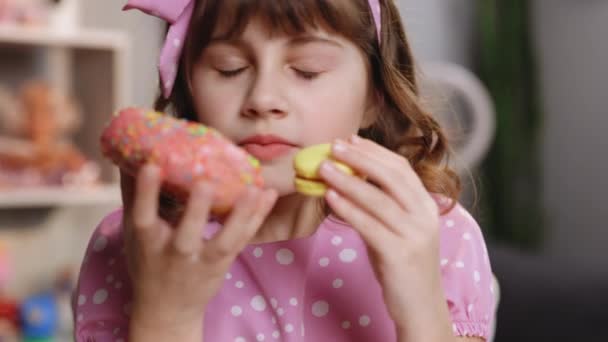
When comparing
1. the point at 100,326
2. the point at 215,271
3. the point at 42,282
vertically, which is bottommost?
the point at 42,282

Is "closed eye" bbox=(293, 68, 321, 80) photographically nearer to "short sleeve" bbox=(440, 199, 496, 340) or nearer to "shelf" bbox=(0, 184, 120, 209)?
"short sleeve" bbox=(440, 199, 496, 340)

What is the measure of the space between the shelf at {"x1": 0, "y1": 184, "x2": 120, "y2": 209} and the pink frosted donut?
4.98ft

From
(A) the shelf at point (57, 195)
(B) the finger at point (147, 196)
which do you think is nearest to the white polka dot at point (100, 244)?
(B) the finger at point (147, 196)

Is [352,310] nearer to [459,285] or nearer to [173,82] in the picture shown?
[459,285]

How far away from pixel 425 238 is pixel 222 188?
0.19m

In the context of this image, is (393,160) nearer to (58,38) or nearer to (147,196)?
(147,196)

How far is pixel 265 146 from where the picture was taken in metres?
0.81

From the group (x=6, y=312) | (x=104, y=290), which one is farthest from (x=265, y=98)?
(x=6, y=312)

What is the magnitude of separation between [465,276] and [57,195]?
150 centimetres

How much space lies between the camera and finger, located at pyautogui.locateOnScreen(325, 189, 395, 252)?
698 mm

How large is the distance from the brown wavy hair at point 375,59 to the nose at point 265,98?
0.05m

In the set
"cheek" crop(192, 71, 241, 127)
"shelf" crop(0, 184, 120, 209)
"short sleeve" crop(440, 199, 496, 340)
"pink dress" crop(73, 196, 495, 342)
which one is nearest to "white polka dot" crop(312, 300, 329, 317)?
"pink dress" crop(73, 196, 495, 342)

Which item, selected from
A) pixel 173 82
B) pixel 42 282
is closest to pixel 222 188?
pixel 173 82

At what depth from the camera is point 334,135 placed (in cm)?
88
